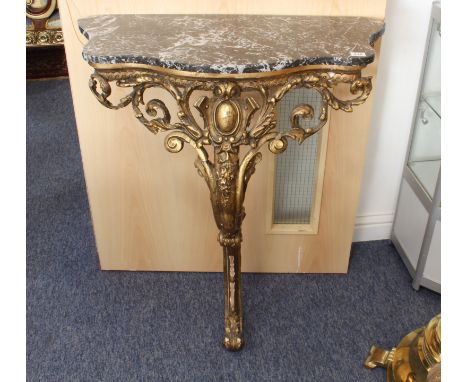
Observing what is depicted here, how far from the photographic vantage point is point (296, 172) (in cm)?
180

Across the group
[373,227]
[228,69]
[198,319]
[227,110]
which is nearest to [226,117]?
[227,110]

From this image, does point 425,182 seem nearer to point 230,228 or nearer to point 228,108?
point 230,228

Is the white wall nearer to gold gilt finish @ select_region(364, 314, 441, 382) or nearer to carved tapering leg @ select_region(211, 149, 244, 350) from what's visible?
gold gilt finish @ select_region(364, 314, 441, 382)

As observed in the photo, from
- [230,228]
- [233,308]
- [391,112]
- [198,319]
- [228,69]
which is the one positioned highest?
[228,69]

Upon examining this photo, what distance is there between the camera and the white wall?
1669mm

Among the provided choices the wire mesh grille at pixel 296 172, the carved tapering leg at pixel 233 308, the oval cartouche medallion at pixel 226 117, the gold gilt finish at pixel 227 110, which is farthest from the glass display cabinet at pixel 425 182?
the oval cartouche medallion at pixel 226 117

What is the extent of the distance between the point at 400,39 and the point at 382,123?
294 millimetres

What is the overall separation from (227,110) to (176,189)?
62 centimetres

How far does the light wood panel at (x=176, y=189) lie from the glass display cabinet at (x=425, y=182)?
24 centimetres

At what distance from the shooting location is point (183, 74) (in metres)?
1.15

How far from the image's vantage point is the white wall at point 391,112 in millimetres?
1669

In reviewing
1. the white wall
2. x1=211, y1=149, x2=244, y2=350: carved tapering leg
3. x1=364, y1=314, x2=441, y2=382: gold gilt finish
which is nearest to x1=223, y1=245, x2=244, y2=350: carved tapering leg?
x1=211, y1=149, x2=244, y2=350: carved tapering leg

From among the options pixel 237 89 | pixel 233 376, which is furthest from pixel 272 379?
pixel 237 89

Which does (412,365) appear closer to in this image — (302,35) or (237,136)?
(237,136)
